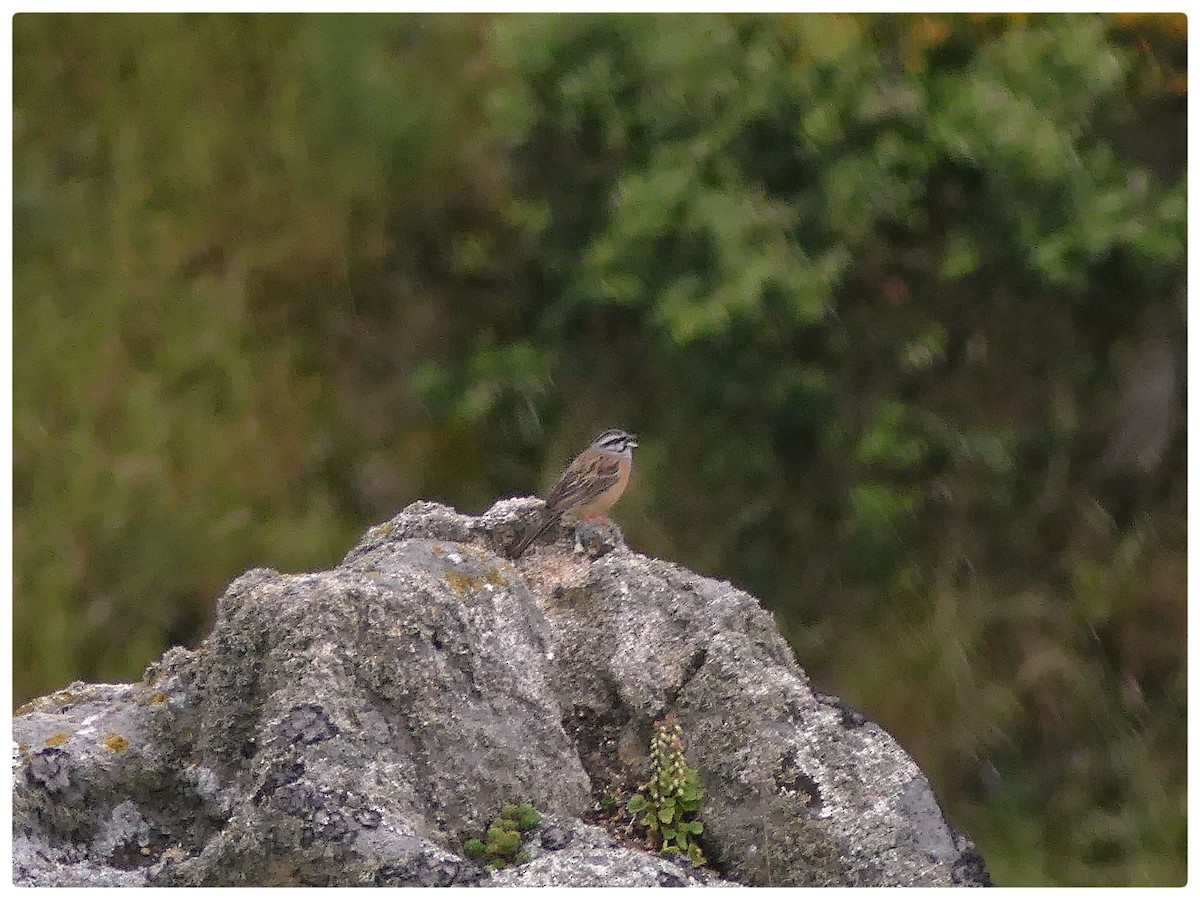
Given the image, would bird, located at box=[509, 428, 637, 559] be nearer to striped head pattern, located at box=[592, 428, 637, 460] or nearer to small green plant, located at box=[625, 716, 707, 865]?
striped head pattern, located at box=[592, 428, 637, 460]

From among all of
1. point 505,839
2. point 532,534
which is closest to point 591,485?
point 532,534

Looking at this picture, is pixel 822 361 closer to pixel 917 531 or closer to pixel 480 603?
pixel 917 531

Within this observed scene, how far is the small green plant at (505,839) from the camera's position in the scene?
11.7 ft

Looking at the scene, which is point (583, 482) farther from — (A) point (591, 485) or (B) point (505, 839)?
(B) point (505, 839)

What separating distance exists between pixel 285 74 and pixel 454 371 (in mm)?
2121

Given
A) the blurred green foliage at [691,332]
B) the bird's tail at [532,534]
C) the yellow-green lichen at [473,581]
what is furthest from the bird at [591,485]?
the blurred green foliage at [691,332]

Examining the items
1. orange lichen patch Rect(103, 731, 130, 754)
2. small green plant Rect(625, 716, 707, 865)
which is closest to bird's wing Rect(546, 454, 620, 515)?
small green plant Rect(625, 716, 707, 865)

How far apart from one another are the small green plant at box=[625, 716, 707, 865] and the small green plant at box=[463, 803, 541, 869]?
290 mm

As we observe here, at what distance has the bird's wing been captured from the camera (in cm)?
511

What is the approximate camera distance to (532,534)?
4.75 metres

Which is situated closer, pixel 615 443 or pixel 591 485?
pixel 591 485

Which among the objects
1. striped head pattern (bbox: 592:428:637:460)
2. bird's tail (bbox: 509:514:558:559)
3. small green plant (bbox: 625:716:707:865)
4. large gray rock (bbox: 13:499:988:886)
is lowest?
small green plant (bbox: 625:716:707:865)

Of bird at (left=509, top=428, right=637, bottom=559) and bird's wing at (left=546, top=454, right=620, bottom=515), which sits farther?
bird's wing at (left=546, top=454, right=620, bottom=515)

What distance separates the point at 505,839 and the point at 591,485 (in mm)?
2420
